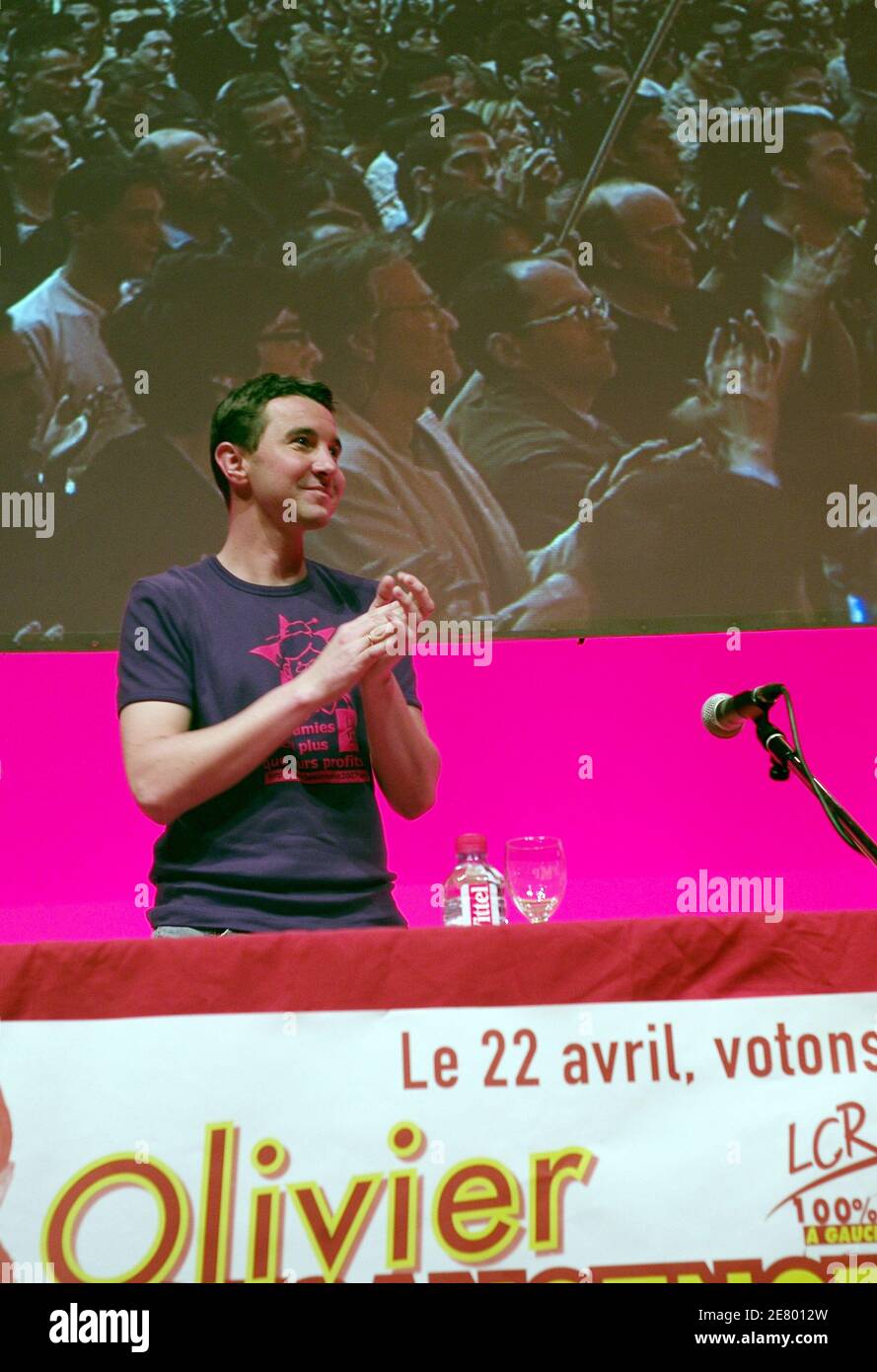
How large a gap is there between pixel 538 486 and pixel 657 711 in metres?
0.56

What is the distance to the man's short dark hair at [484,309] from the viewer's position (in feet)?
10.6

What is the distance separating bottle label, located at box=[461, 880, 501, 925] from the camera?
2205 mm

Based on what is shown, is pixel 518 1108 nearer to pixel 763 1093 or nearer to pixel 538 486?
pixel 763 1093

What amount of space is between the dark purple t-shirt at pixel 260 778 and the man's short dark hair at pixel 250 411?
0.70 feet

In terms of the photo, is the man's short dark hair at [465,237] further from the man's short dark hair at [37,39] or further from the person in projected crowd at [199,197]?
the man's short dark hair at [37,39]

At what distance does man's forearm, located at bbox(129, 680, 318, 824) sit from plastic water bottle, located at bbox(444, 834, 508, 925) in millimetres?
441

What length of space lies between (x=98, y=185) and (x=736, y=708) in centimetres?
222

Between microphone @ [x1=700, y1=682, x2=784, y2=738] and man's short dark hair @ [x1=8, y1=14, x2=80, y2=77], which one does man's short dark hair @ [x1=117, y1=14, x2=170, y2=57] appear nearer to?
man's short dark hair @ [x1=8, y1=14, x2=80, y2=77]

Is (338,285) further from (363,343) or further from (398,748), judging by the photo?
(398,748)

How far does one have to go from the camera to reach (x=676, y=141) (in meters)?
3.30

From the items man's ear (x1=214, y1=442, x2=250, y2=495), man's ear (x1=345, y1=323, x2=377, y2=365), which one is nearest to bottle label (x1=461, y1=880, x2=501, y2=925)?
man's ear (x1=214, y1=442, x2=250, y2=495)

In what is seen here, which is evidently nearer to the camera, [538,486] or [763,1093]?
[763,1093]

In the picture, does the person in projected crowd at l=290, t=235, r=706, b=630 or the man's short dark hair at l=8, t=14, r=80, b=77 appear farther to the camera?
the man's short dark hair at l=8, t=14, r=80, b=77

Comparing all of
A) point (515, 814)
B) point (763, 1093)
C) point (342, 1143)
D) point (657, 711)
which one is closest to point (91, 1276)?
point (342, 1143)
